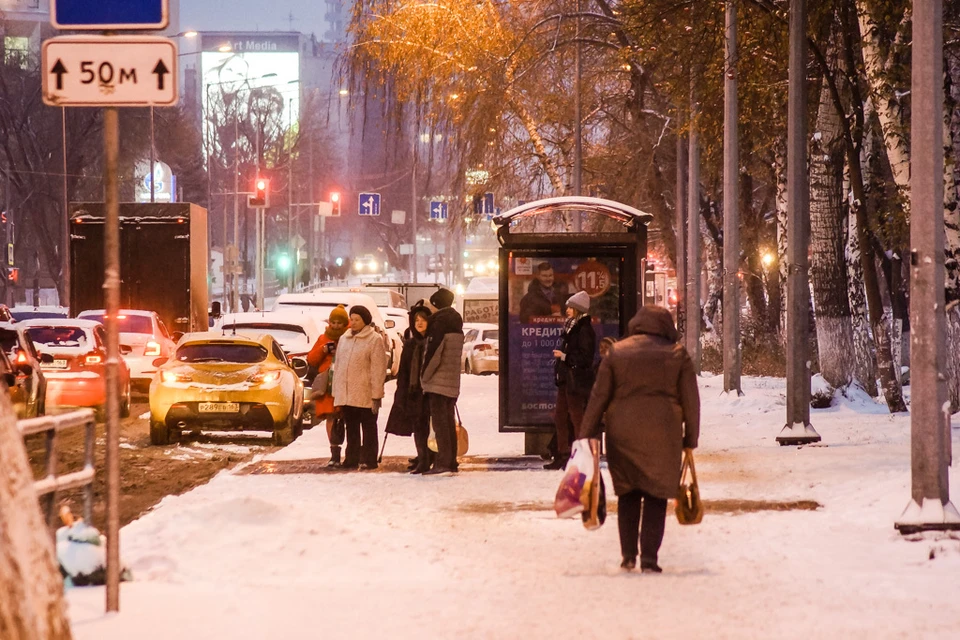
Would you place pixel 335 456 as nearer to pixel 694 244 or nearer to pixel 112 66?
pixel 112 66

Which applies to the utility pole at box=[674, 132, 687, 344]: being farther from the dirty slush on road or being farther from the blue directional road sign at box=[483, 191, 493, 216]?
the dirty slush on road

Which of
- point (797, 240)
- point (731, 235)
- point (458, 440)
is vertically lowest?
point (458, 440)

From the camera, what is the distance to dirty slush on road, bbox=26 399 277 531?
1274cm

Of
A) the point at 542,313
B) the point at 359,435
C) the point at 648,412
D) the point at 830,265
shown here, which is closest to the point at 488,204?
the point at 830,265

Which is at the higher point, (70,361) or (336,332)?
(336,332)

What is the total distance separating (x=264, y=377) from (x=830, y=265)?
8.68 meters

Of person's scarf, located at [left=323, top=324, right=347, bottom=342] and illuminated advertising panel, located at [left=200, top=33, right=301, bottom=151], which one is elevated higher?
illuminated advertising panel, located at [left=200, top=33, right=301, bottom=151]

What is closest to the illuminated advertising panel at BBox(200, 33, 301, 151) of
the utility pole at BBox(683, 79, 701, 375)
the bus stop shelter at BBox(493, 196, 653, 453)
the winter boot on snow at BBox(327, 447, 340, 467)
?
the utility pole at BBox(683, 79, 701, 375)

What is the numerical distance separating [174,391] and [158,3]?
11382 mm

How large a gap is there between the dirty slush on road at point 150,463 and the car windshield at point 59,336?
165 centimetres

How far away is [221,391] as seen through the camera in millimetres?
17812

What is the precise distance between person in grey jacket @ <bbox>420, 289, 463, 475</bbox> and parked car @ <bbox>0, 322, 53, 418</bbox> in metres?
5.81

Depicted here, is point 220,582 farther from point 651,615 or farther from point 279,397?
point 279,397

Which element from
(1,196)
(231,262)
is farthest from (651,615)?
(1,196)
